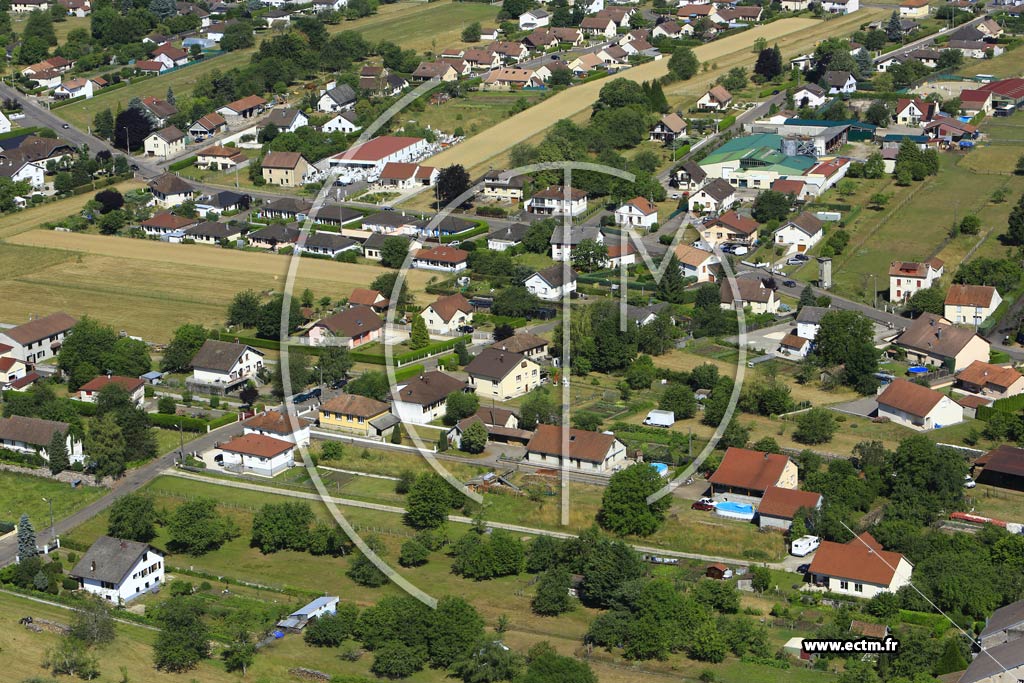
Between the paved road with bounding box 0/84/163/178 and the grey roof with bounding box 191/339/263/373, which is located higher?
the grey roof with bounding box 191/339/263/373

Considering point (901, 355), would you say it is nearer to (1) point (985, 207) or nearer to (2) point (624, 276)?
(2) point (624, 276)

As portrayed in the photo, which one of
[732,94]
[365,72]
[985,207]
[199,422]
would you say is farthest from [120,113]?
[985,207]

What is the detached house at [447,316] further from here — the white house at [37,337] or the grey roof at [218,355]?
the white house at [37,337]

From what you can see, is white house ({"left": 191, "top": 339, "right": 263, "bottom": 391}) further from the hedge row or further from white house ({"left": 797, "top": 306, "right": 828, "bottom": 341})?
the hedge row

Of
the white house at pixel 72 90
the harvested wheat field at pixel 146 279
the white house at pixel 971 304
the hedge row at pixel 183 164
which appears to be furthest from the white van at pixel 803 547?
the white house at pixel 72 90

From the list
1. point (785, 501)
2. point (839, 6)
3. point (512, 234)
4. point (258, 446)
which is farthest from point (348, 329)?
point (839, 6)

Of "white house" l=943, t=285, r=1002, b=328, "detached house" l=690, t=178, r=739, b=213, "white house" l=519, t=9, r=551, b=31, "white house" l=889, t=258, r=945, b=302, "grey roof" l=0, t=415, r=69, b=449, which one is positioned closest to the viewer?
"grey roof" l=0, t=415, r=69, b=449

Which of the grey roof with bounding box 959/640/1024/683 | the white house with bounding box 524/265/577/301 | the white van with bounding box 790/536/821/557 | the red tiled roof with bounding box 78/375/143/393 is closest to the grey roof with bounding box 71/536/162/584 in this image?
the red tiled roof with bounding box 78/375/143/393
